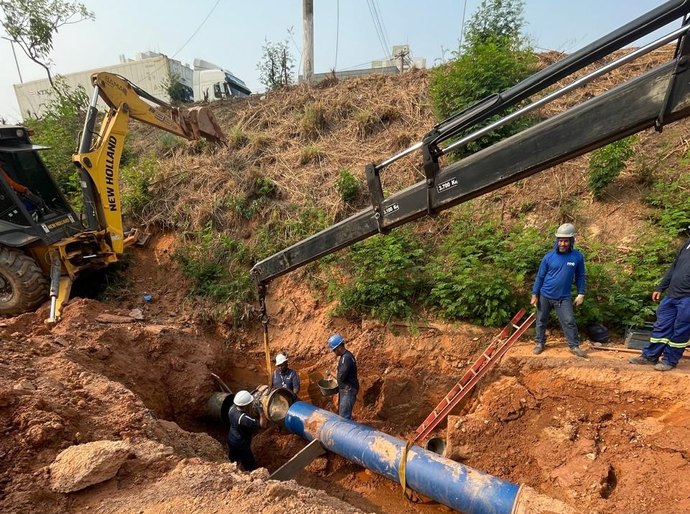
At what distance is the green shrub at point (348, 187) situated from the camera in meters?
8.77

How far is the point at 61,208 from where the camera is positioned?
25.2ft

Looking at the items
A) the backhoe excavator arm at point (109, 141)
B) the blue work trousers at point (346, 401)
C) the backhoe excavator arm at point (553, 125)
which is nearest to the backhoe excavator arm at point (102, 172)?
the backhoe excavator arm at point (109, 141)

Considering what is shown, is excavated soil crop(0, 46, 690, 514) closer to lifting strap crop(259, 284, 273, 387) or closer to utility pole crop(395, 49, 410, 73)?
lifting strap crop(259, 284, 273, 387)

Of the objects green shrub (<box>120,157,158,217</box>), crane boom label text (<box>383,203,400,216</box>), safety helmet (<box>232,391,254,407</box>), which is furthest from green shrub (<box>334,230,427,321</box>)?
green shrub (<box>120,157,158,217</box>)

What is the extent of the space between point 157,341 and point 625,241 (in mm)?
7670

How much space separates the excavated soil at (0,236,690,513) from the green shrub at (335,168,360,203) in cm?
242

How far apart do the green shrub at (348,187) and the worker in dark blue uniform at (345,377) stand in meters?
4.06

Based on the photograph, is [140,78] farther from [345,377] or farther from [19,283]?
[345,377]

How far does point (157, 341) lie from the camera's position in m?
6.21

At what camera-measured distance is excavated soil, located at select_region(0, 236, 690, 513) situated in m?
3.03

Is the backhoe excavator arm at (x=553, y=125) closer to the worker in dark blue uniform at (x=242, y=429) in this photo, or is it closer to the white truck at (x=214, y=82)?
the worker in dark blue uniform at (x=242, y=429)

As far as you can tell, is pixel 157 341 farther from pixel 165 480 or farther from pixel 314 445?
pixel 165 480

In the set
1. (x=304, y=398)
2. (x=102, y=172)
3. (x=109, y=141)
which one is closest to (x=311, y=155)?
(x=109, y=141)

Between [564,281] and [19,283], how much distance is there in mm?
8439
